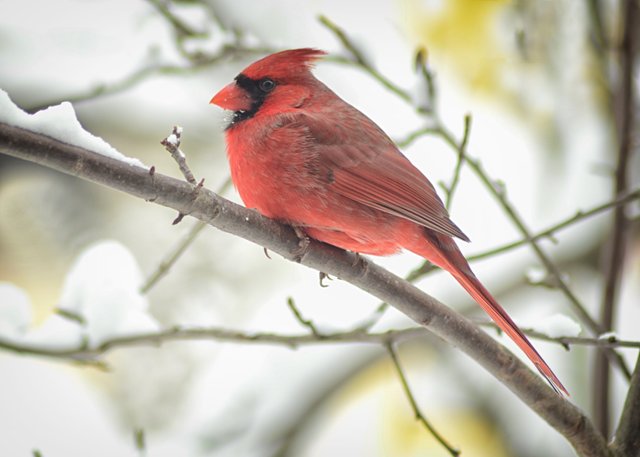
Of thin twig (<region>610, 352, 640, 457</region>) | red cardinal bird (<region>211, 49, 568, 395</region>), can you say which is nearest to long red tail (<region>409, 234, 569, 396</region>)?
red cardinal bird (<region>211, 49, 568, 395</region>)

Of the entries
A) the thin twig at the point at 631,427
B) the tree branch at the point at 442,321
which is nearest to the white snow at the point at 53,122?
the tree branch at the point at 442,321

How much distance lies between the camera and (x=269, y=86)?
2.01m

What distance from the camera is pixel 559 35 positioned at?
335cm

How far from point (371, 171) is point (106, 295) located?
72 cm

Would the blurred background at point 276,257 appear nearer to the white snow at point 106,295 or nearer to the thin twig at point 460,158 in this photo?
the white snow at point 106,295

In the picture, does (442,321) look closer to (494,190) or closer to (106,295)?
(494,190)

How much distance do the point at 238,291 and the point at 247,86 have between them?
54.0 inches

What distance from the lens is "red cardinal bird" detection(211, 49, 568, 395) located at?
1752 mm

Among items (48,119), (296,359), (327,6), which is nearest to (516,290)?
(296,359)

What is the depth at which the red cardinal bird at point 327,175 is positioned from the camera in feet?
5.75

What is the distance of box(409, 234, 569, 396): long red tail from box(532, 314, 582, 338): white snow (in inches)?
2.0

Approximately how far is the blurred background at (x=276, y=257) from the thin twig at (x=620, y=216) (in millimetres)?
36

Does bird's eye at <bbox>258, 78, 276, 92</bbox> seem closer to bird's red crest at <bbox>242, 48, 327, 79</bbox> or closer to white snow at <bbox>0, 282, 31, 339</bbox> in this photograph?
bird's red crest at <bbox>242, 48, 327, 79</bbox>

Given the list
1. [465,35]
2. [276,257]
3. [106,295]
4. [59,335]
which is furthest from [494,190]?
[465,35]
